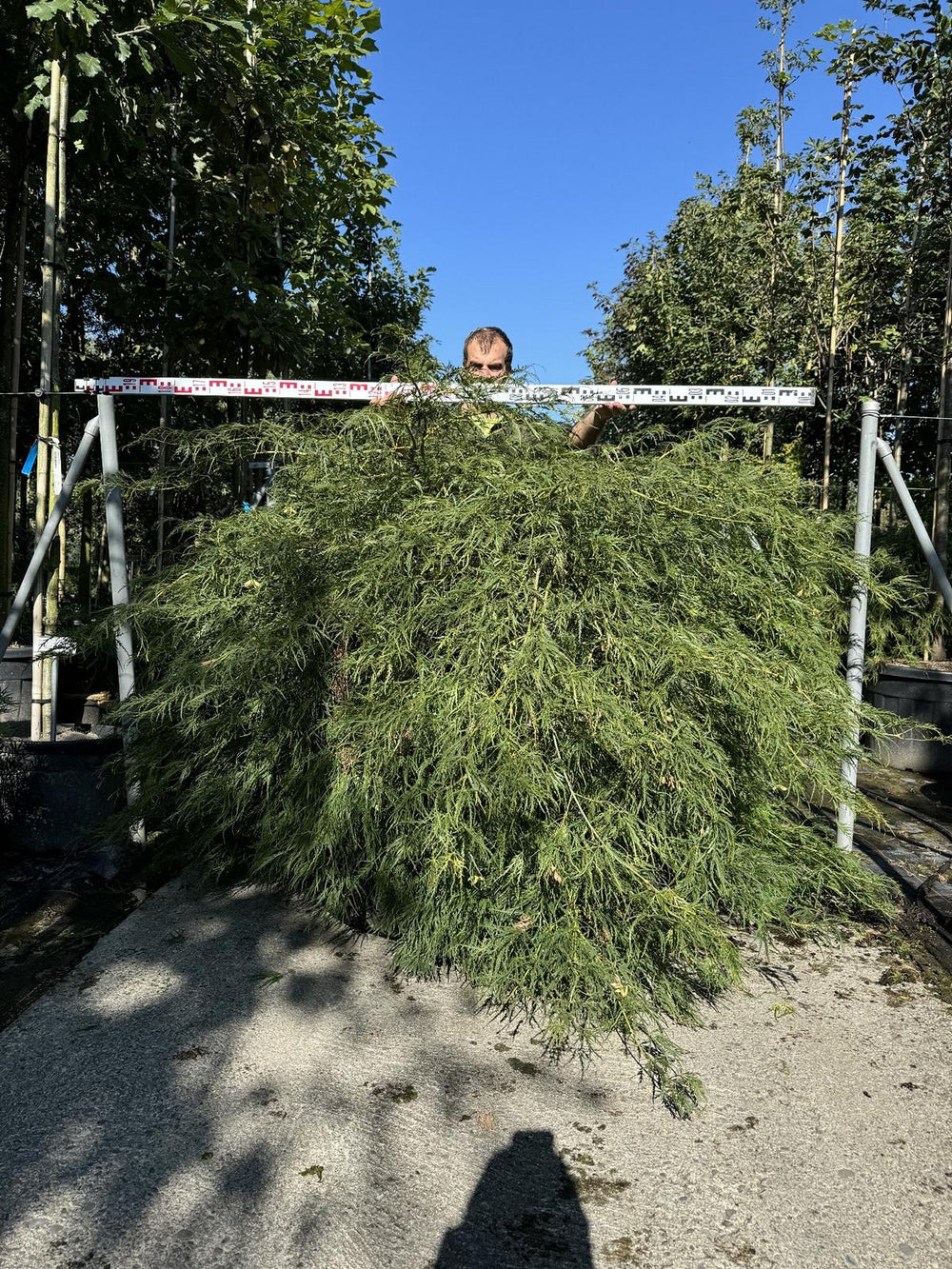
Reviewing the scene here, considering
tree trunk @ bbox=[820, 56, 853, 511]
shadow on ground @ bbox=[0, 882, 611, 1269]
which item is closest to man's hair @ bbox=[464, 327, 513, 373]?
shadow on ground @ bbox=[0, 882, 611, 1269]

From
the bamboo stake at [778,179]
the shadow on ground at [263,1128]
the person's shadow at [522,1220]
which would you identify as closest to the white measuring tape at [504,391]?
the shadow on ground at [263,1128]

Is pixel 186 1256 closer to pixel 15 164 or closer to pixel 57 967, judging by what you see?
pixel 57 967

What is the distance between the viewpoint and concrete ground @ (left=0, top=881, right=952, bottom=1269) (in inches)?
70.1

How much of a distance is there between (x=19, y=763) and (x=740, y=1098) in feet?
11.0

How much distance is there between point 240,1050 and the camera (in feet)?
8.01

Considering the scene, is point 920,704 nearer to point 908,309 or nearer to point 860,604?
point 860,604

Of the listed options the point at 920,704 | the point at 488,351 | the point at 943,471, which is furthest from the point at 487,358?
the point at 943,471

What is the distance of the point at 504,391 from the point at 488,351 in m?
0.46

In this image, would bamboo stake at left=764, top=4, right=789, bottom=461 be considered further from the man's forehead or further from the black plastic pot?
the man's forehead

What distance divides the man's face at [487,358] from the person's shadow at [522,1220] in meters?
2.70

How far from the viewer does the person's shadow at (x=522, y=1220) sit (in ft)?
5.74

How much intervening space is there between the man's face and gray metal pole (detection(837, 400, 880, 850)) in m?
1.50

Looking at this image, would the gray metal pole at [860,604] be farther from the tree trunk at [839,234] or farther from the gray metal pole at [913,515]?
the tree trunk at [839,234]

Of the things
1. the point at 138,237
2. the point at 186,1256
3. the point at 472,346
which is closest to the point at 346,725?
the point at 186,1256
